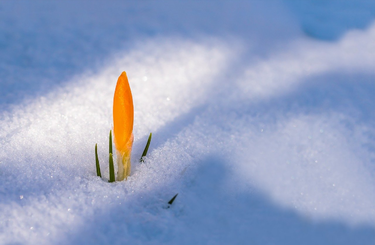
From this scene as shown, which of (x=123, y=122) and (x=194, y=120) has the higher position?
(x=194, y=120)

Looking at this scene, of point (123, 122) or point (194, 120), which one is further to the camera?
point (194, 120)

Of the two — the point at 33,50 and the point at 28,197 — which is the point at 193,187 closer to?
the point at 28,197

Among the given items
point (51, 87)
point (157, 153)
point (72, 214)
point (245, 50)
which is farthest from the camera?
point (245, 50)

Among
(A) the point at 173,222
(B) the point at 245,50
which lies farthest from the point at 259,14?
(A) the point at 173,222
